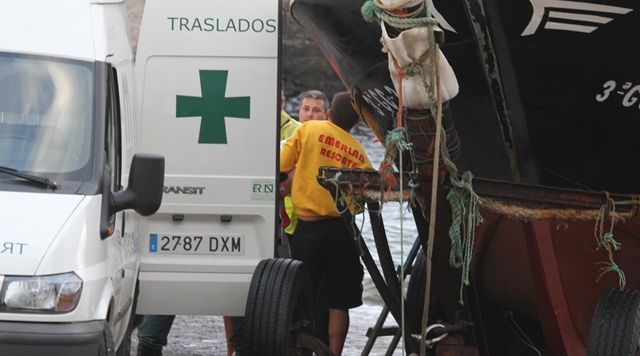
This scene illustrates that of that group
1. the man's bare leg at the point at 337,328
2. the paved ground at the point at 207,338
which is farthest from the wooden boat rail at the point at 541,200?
the paved ground at the point at 207,338

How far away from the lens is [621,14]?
7.15 meters

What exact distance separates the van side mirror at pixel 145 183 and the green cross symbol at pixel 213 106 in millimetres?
1882

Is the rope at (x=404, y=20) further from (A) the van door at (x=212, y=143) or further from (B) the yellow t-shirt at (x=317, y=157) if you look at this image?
(B) the yellow t-shirt at (x=317, y=157)

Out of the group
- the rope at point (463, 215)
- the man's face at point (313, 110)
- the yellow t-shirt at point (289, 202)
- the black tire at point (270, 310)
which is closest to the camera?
the rope at point (463, 215)

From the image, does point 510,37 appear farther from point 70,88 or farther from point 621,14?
point 70,88

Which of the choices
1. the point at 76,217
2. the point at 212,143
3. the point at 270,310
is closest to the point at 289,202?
the point at 212,143

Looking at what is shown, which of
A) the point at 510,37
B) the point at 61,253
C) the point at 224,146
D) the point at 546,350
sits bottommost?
the point at 546,350

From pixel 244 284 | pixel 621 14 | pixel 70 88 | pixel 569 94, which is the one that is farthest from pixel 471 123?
pixel 70 88

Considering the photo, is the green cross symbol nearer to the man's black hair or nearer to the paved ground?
the man's black hair

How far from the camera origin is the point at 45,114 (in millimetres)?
6746

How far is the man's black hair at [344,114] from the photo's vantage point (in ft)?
31.1

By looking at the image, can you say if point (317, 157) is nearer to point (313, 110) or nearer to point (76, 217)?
point (313, 110)

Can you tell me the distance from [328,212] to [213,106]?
1.38 meters

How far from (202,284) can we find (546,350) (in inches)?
83.5
